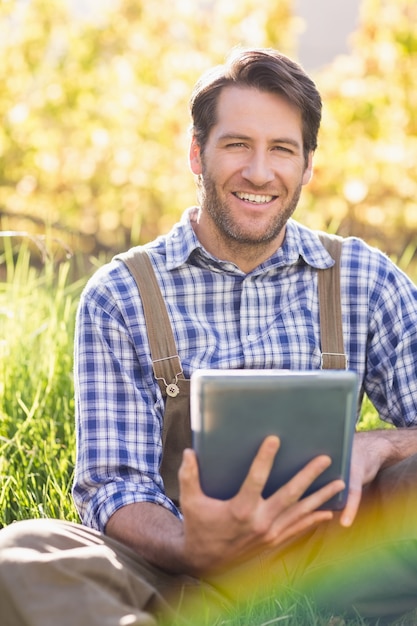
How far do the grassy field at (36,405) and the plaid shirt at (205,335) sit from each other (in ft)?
1.54

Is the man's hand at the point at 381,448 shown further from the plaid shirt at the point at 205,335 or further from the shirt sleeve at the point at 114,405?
the shirt sleeve at the point at 114,405

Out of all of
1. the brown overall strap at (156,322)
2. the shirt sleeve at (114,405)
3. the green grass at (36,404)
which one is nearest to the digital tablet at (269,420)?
the shirt sleeve at (114,405)

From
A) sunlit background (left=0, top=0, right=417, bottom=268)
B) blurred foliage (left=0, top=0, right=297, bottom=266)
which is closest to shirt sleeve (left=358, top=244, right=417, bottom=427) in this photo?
sunlit background (left=0, top=0, right=417, bottom=268)

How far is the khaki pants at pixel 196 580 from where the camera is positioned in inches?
75.3

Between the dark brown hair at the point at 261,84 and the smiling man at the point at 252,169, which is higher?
the dark brown hair at the point at 261,84

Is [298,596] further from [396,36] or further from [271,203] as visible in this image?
[396,36]

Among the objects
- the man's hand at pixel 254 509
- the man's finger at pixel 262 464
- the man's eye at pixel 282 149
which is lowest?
the man's hand at pixel 254 509

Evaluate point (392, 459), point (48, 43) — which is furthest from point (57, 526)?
point (48, 43)

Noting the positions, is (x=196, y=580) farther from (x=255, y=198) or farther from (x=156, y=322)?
(x=255, y=198)

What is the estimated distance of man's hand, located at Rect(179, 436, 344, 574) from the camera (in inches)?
75.2

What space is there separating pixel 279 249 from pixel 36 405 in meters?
0.89

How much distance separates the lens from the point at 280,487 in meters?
1.97

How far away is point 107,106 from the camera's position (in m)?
6.09

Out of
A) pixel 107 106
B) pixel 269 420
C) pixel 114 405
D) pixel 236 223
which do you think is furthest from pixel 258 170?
pixel 107 106
